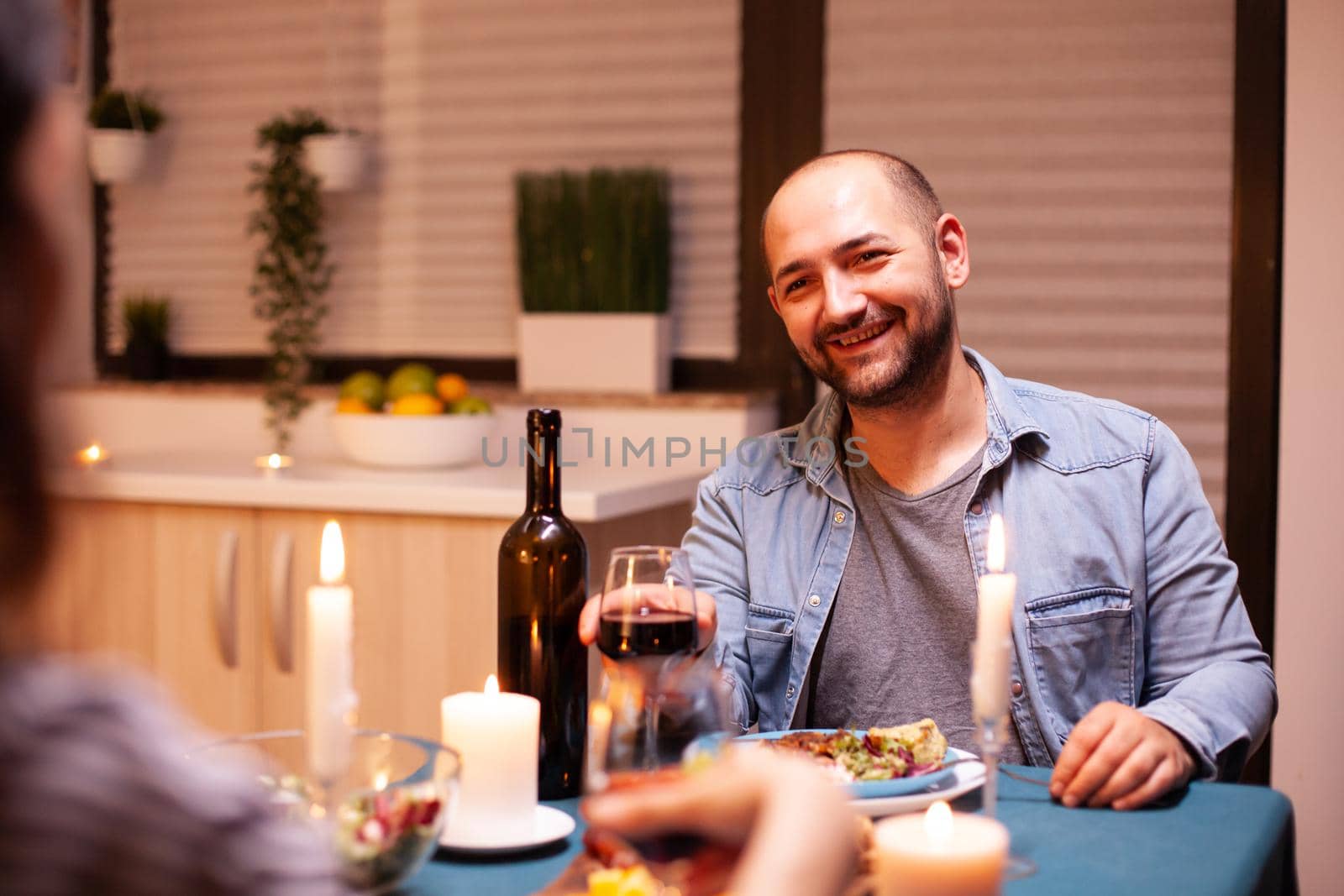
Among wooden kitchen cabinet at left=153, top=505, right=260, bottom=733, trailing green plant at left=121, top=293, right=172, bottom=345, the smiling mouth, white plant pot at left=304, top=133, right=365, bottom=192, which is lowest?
wooden kitchen cabinet at left=153, top=505, right=260, bottom=733

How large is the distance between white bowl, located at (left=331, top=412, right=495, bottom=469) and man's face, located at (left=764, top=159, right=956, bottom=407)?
3.48 feet

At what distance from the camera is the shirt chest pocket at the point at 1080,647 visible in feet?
5.23

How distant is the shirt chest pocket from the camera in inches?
62.7

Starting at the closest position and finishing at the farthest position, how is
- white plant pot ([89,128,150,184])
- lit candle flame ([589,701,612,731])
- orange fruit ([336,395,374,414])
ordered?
lit candle flame ([589,701,612,731]), orange fruit ([336,395,374,414]), white plant pot ([89,128,150,184])

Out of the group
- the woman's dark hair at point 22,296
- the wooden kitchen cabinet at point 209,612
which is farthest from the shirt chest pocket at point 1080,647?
the wooden kitchen cabinet at point 209,612

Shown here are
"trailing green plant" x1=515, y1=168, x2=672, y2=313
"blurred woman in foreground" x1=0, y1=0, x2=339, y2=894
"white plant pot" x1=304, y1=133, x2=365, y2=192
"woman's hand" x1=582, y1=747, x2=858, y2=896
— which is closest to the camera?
"blurred woman in foreground" x1=0, y1=0, x2=339, y2=894

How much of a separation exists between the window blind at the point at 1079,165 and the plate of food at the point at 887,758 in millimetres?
1714

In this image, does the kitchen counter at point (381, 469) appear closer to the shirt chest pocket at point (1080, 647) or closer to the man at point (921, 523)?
the man at point (921, 523)

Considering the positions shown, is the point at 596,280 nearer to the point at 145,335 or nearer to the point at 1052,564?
the point at 145,335

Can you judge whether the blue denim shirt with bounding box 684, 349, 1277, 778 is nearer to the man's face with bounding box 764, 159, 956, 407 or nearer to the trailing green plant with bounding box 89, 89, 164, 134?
the man's face with bounding box 764, 159, 956, 407

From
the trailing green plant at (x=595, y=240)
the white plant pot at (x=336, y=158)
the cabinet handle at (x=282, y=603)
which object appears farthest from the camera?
the white plant pot at (x=336, y=158)

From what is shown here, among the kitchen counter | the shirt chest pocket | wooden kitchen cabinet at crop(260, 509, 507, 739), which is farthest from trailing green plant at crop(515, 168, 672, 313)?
the shirt chest pocket

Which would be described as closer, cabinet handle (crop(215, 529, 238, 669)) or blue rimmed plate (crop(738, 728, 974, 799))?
blue rimmed plate (crop(738, 728, 974, 799))

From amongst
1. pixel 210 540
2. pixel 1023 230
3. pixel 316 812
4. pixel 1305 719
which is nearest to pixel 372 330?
pixel 210 540
